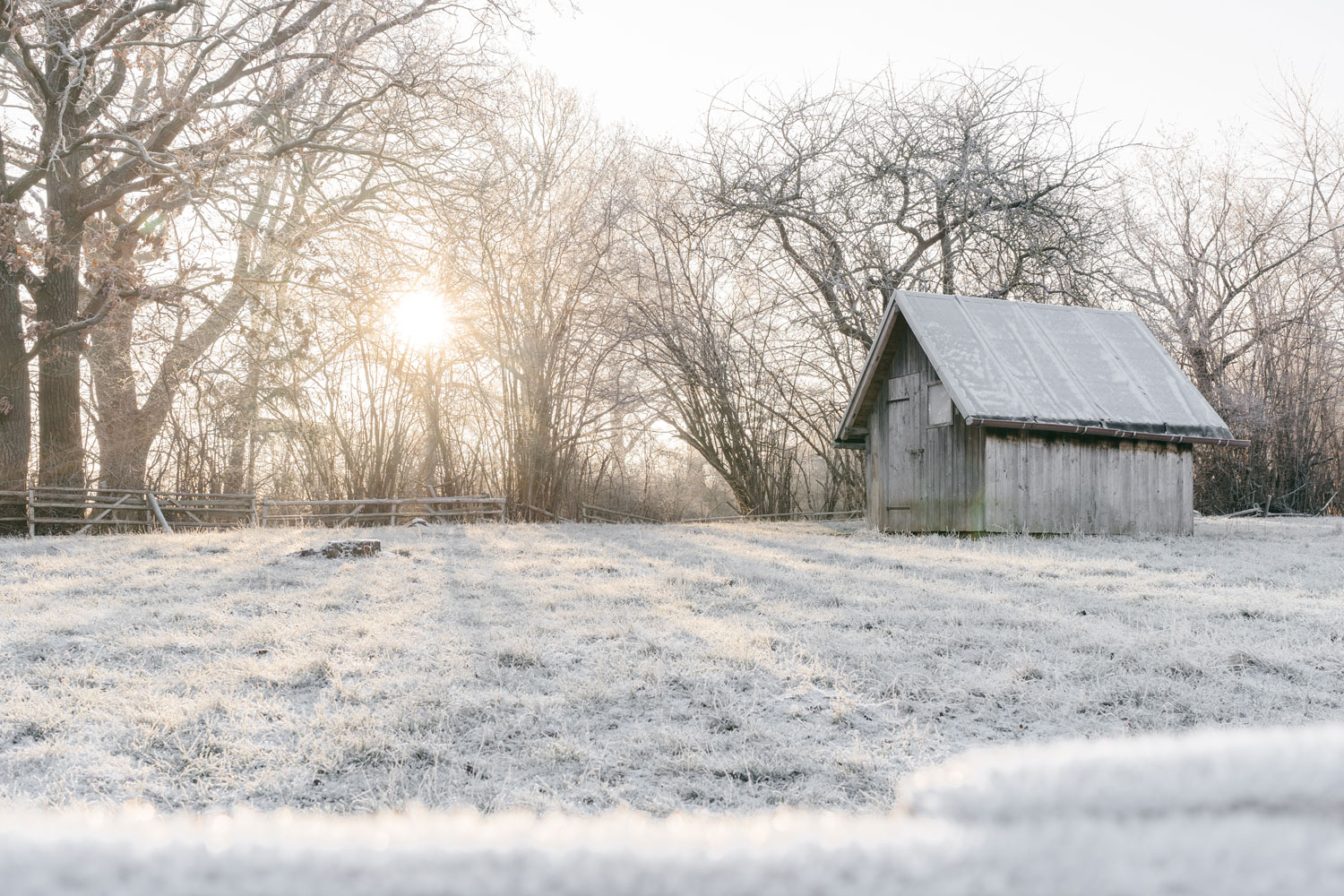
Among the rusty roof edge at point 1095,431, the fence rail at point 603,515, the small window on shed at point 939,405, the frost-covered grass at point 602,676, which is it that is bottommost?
the frost-covered grass at point 602,676

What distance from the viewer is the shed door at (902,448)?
15.9 metres

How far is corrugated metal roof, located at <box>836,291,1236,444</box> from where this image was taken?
14.1m

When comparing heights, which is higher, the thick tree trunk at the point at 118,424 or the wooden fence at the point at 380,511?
the thick tree trunk at the point at 118,424

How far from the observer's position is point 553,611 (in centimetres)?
695

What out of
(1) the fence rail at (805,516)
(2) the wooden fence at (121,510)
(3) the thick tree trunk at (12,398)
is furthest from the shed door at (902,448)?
(3) the thick tree trunk at (12,398)

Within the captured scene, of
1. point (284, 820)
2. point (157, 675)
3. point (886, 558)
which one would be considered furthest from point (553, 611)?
point (284, 820)

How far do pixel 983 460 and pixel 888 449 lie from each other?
2.69 m

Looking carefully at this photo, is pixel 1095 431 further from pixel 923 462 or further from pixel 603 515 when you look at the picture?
pixel 603 515

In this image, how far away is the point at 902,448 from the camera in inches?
640

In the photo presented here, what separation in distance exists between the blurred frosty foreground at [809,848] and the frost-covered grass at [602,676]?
10.5 ft

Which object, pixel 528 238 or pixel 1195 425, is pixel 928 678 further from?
pixel 528 238

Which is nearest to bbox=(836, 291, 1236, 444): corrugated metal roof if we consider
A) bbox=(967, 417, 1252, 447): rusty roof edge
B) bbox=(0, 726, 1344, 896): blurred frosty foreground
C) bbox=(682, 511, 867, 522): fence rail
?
bbox=(967, 417, 1252, 447): rusty roof edge

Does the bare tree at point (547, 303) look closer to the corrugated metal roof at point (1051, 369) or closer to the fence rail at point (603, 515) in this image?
the fence rail at point (603, 515)

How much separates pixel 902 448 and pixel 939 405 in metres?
1.35
